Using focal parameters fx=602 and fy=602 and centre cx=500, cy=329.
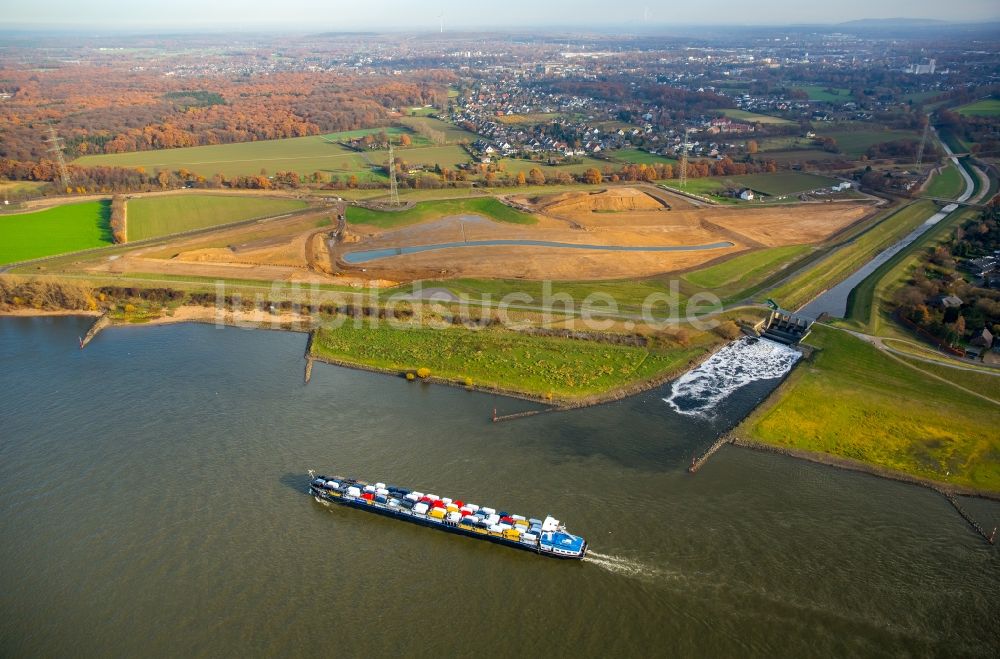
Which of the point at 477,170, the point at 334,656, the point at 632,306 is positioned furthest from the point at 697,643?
the point at 477,170

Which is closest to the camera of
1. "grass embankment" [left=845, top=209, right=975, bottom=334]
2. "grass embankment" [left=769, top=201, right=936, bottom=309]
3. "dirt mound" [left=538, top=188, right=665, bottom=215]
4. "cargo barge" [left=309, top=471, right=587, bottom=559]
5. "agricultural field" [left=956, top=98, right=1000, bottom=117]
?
"cargo barge" [left=309, top=471, right=587, bottom=559]

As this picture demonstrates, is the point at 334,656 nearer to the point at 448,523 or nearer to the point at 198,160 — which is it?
the point at 448,523

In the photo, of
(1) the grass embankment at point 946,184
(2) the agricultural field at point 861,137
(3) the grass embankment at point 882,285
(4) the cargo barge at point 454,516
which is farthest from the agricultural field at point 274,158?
(1) the grass embankment at point 946,184

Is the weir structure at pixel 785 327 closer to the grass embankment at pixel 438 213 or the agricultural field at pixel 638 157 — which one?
the grass embankment at pixel 438 213

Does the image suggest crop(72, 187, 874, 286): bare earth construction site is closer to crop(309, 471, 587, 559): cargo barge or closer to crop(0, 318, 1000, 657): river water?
crop(0, 318, 1000, 657): river water

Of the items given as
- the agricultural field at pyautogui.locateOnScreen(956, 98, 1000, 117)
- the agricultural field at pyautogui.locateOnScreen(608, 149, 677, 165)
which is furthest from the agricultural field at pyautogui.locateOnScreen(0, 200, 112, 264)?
the agricultural field at pyautogui.locateOnScreen(956, 98, 1000, 117)

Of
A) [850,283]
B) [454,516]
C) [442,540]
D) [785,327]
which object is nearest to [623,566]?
[454,516]

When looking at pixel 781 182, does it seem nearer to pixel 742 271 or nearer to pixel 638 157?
pixel 638 157
